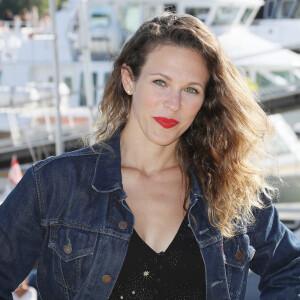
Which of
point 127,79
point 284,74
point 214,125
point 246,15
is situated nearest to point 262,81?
point 284,74

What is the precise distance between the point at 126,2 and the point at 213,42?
43.7 ft

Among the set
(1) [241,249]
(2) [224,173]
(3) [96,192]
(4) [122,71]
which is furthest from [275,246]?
(4) [122,71]

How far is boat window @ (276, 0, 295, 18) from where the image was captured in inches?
796

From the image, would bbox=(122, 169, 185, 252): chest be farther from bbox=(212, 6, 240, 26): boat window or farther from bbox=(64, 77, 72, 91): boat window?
bbox=(64, 77, 72, 91): boat window

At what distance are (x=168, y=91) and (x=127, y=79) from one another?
0.77 ft

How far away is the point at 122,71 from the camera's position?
7.98ft

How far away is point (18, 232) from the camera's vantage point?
2066 mm

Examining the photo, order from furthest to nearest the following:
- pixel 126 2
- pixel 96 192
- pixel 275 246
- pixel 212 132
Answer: pixel 126 2 < pixel 212 132 < pixel 275 246 < pixel 96 192

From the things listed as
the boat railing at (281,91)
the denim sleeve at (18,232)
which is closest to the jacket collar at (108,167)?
the denim sleeve at (18,232)

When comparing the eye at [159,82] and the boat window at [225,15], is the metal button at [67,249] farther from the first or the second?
the boat window at [225,15]

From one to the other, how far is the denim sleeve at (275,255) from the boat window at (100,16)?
13583 millimetres

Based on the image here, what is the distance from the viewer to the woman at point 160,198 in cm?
213

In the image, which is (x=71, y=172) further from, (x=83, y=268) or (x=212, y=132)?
(x=212, y=132)

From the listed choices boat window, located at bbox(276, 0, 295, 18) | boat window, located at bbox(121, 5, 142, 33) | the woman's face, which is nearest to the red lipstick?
the woman's face
